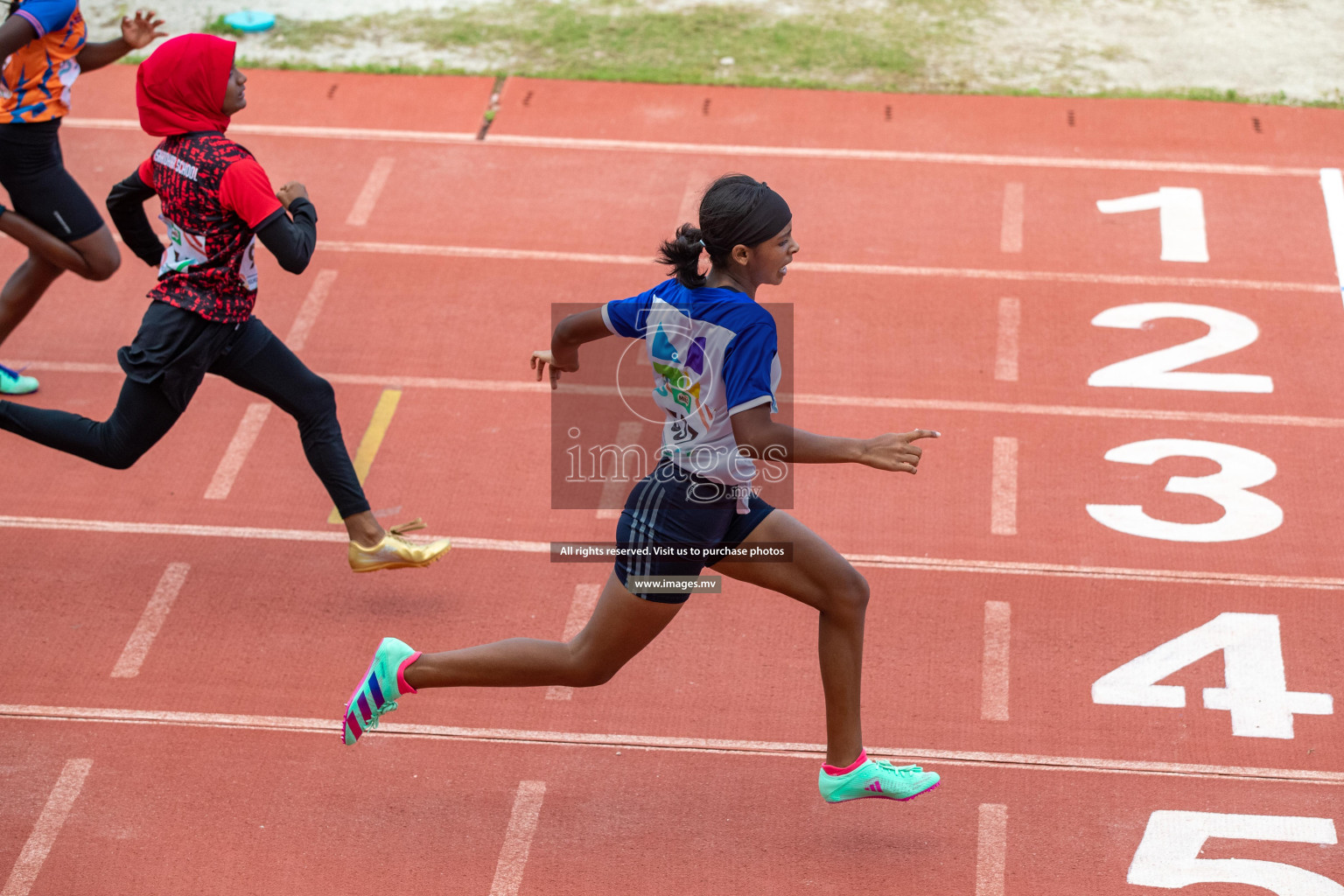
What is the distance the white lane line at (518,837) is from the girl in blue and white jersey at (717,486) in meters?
0.55

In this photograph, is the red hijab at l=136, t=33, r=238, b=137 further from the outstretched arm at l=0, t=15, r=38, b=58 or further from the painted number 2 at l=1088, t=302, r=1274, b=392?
the painted number 2 at l=1088, t=302, r=1274, b=392

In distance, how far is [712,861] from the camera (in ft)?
15.0

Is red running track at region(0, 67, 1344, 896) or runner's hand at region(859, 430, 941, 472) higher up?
runner's hand at region(859, 430, 941, 472)

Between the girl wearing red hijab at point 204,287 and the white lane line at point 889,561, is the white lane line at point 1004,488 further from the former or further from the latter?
the girl wearing red hijab at point 204,287

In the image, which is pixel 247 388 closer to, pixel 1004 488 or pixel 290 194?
pixel 290 194

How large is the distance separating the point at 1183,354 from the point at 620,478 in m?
3.01

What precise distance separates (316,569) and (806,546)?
8.67ft

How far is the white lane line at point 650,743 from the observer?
4.89m

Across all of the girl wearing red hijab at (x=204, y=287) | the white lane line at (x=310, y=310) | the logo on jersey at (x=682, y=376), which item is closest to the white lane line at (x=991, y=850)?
the logo on jersey at (x=682, y=376)

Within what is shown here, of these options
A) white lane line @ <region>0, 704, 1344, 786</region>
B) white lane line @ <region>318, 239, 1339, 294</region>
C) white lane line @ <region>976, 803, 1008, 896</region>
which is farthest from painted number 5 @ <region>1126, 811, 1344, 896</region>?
white lane line @ <region>318, 239, 1339, 294</region>

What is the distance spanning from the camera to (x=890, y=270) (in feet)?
26.6

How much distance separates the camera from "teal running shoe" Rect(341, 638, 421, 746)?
459 centimetres

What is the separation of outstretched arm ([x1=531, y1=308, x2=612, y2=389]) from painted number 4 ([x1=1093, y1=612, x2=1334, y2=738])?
2315 millimetres

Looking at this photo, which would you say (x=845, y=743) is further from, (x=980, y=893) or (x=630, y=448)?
(x=630, y=448)
